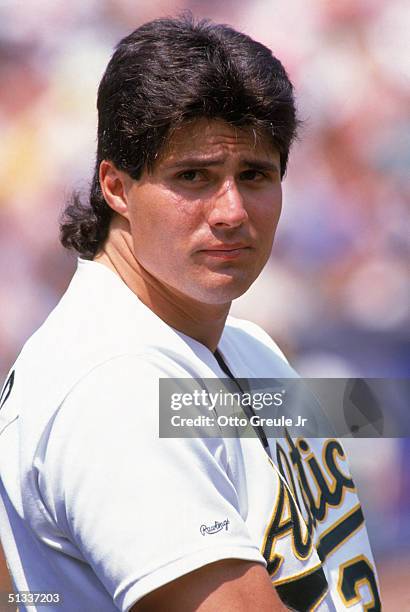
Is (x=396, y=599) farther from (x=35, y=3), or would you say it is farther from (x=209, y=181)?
(x=35, y=3)

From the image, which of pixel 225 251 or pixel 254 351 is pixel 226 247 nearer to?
pixel 225 251

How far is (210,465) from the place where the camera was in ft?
2.50

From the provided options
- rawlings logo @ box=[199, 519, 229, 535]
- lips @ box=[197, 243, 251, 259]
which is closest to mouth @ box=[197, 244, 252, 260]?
lips @ box=[197, 243, 251, 259]

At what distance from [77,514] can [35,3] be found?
3.29 ft

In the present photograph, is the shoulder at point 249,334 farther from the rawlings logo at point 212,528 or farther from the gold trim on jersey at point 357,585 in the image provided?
the rawlings logo at point 212,528

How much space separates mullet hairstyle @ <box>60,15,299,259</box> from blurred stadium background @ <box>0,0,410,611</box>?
493mm

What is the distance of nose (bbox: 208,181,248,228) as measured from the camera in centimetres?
89

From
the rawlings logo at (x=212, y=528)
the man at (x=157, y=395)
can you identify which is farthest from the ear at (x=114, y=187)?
the rawlings logo at (x=212, y=528)

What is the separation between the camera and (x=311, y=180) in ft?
4.98

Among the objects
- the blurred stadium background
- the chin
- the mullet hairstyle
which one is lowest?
the chin

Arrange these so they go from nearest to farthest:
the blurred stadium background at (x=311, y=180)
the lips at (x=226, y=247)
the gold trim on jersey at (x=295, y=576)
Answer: the gold trim on jersey at (x=295, y=576), the lips at (x=226, y=247), the blurred stadium background at (x=311, y=180)

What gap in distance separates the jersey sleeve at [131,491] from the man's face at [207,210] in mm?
193

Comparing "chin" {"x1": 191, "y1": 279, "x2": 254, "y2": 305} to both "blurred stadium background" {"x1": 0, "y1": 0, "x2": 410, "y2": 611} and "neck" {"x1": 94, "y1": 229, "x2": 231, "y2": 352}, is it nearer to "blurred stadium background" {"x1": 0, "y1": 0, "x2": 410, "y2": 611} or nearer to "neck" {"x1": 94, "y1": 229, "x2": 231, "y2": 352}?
"neck" {"x1": 94, "y1": 229, "x2": 231, "y2": 352}

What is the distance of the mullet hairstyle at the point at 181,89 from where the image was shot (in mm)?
877
